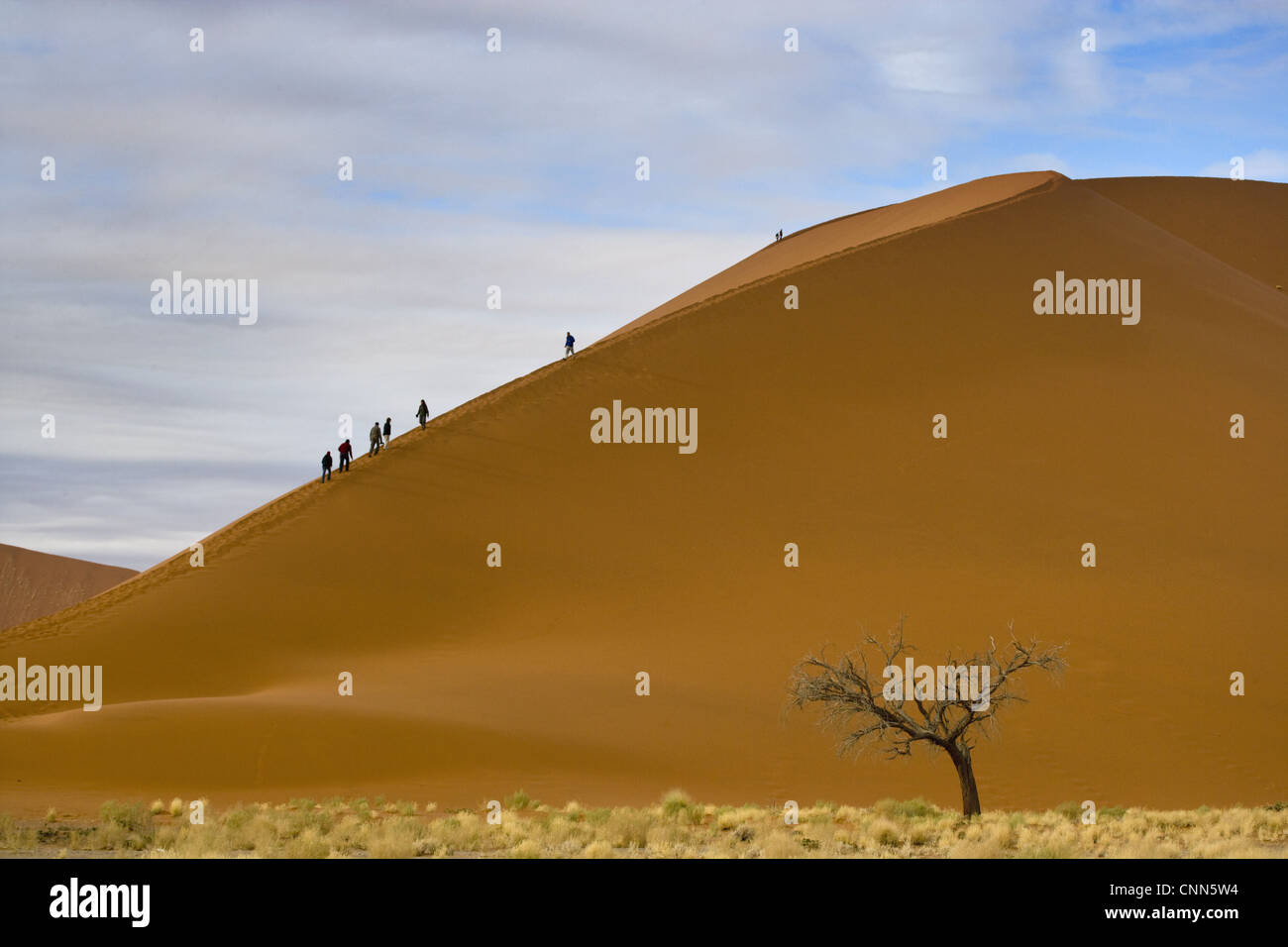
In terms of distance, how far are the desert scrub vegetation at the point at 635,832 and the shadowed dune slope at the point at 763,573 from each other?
2497 millimetres

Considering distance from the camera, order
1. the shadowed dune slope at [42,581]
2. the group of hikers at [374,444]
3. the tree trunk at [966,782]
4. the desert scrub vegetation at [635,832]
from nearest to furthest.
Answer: the desert scrub vegetation at [635,832]
the tree trunk at [966,782]
the group of hikers at [374,444]
the shadowed dune slope at [42,581]

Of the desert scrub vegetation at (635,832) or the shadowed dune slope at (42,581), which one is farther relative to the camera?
the shadowed dune slope at (42,581)

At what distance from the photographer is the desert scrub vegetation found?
47.1 ft

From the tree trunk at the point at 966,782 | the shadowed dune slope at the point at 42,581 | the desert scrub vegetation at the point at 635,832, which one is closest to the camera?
the desert scrub vegetation at the point at 635,832

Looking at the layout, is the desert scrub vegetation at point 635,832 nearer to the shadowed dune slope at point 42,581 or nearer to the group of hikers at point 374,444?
the group of hikers at point 374,444

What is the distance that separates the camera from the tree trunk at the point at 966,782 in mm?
19703

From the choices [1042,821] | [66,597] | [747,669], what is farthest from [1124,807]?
[66,597]

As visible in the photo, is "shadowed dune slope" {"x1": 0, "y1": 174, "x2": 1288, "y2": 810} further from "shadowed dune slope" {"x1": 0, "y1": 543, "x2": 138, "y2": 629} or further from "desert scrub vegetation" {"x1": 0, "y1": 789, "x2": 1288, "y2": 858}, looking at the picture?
"shadowed dune slope" {"x1": 0, "y1": 543, "x2": 138, "y2": 629}

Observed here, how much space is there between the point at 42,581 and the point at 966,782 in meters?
111

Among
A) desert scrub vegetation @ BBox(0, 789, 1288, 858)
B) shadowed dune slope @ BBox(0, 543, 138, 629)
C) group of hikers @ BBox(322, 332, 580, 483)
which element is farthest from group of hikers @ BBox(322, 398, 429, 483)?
shadowed dune slope @ BBox(0, 543, 138, 629)

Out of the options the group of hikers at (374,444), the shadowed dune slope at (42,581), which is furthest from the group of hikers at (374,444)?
the shadowed dune slope at (42,581)

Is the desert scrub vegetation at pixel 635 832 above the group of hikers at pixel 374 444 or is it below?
below

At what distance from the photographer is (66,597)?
11375 centimetres

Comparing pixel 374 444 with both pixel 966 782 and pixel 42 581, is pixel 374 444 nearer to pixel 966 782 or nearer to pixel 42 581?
pixel 966 782
